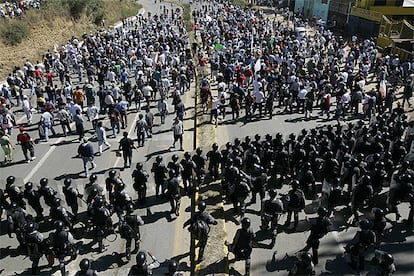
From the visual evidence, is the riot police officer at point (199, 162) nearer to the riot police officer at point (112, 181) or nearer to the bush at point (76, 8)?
the riot police officer at point (112, 181)

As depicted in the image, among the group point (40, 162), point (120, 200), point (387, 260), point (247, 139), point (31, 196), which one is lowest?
point (40, 162)

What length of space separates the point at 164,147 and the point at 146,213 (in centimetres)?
510

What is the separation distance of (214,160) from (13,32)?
96.1ft

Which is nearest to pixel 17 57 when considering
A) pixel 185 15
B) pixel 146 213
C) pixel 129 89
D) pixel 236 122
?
pixel 129 89

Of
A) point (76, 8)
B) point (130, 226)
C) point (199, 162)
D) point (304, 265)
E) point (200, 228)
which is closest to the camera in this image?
point (304, 265)

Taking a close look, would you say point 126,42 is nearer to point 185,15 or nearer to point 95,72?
point 95,72

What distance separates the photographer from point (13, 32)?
35.0 m

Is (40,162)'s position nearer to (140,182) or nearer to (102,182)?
(102,182)

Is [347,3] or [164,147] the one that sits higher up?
[347,3]

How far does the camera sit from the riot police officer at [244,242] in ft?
27.0

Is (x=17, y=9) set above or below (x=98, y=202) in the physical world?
above

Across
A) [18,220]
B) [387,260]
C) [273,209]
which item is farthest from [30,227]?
[387,260]

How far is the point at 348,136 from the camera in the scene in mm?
13523

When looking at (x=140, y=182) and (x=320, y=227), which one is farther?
(x=140, y=182)
